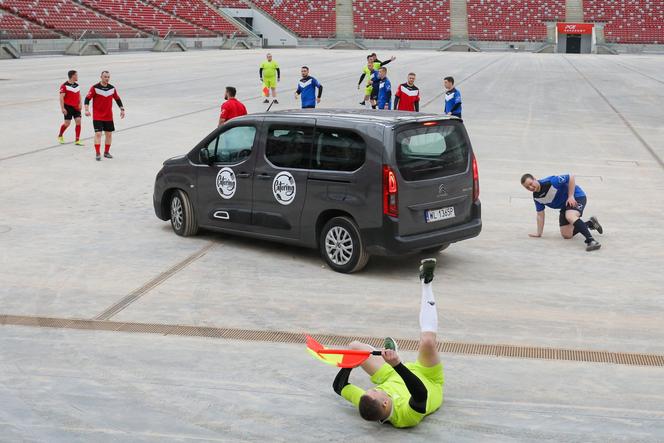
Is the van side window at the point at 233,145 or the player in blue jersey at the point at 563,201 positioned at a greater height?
the van side window at the point at 233,145

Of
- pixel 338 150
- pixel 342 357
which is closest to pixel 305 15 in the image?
pixel 338 150

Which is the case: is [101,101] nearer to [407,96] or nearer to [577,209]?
[407,96]

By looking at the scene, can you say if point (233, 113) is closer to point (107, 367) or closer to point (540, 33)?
point (107, 367)

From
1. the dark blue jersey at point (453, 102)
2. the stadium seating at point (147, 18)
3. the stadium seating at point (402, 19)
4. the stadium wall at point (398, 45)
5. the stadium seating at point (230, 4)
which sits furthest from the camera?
the stadium seating at point (230, 4)

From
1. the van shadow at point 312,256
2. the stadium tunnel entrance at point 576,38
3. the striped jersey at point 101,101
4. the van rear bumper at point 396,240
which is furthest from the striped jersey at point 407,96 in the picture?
the stadium tunnel entrance at point 576,38

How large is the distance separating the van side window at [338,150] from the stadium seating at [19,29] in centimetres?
4735

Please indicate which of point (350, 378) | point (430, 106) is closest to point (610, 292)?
point (350, 378)

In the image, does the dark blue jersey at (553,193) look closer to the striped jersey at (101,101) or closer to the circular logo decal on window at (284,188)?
the circular logo decal on window at (284,188)

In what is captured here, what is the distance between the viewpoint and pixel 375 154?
8.77 metres

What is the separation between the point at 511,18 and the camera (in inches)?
3546

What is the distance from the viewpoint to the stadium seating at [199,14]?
82.6m

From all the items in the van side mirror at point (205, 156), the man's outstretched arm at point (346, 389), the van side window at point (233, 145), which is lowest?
the man's outstretched arm at point (346, 389)

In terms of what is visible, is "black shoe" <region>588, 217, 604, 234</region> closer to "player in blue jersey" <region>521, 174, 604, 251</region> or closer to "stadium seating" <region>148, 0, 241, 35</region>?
"player in blue jersey" <region>521, 174, 604, 251</region>

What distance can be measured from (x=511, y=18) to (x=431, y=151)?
8496cm
